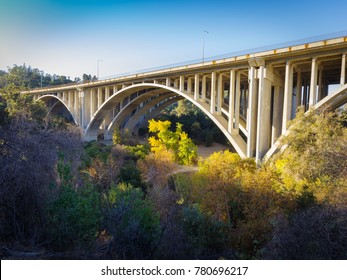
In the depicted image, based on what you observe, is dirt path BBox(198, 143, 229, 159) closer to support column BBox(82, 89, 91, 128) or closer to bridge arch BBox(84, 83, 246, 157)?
bridge arch BBox(84, 83, 246, 157)

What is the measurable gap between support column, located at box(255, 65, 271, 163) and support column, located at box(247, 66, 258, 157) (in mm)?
511

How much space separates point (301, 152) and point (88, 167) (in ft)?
41.8

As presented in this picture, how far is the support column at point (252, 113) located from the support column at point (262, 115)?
511mm

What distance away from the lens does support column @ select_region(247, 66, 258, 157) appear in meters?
15.0

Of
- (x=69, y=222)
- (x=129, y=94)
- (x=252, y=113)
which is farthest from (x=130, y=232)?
(x=129, y=94)

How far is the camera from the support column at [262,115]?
47.4 ft

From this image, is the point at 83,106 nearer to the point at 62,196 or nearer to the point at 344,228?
the point at 62,196

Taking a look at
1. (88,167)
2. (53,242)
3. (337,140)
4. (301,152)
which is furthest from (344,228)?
(88,167)

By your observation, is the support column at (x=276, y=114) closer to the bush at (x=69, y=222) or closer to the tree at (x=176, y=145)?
the tree at (x=176, y=145)

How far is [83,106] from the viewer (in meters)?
31.3

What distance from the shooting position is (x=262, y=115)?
1468 centimetres

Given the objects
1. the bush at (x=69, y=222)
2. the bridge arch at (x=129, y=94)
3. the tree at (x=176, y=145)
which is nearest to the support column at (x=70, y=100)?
the bridge arch at (x=129, y=94)

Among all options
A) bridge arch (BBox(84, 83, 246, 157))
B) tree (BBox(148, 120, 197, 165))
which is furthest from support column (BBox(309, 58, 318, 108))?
tree (BBox(148, 120, 197, 165))

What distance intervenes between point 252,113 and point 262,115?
0.65 meters
